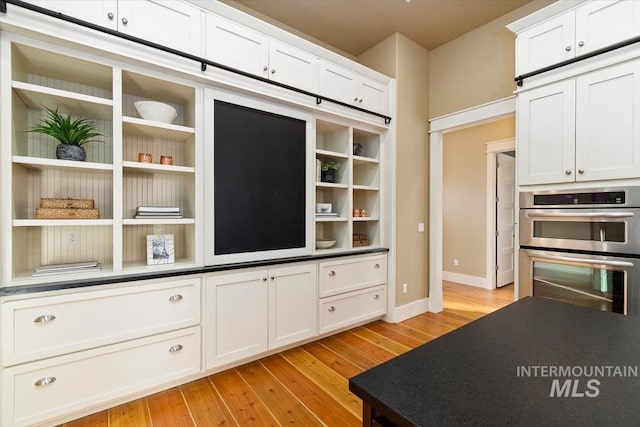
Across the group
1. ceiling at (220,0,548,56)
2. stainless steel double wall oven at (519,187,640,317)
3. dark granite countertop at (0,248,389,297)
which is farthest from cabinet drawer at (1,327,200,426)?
ceiling at (220,0,548,56)

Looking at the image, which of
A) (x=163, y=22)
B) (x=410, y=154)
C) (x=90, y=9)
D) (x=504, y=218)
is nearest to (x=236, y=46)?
(x=163, y=22)

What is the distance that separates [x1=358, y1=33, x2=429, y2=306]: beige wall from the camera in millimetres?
3504

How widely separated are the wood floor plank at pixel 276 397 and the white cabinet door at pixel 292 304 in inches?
9.1

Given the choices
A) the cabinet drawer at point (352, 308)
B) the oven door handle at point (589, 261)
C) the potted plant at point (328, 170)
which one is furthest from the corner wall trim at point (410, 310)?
the potted plant at point (328, 170)

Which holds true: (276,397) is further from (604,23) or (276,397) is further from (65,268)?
(604,23)

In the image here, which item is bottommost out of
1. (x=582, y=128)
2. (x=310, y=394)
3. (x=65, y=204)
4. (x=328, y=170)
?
(x=310, y=394)

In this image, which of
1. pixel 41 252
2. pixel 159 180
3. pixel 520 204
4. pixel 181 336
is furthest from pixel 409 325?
pixel 41 252

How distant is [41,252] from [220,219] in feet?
3.86

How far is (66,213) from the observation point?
1.85 meters

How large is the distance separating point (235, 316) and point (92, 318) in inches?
35.3

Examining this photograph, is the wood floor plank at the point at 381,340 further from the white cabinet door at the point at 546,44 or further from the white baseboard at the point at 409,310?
the white cabinet door at the point at 546,44

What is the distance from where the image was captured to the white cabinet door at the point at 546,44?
7.56ft

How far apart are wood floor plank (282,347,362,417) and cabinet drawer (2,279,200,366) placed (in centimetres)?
95

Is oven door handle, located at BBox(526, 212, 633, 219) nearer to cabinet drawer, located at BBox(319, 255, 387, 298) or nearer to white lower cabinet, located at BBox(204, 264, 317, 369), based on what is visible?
cabinet drawer, located at BBox(319, 255, 387, 298)
